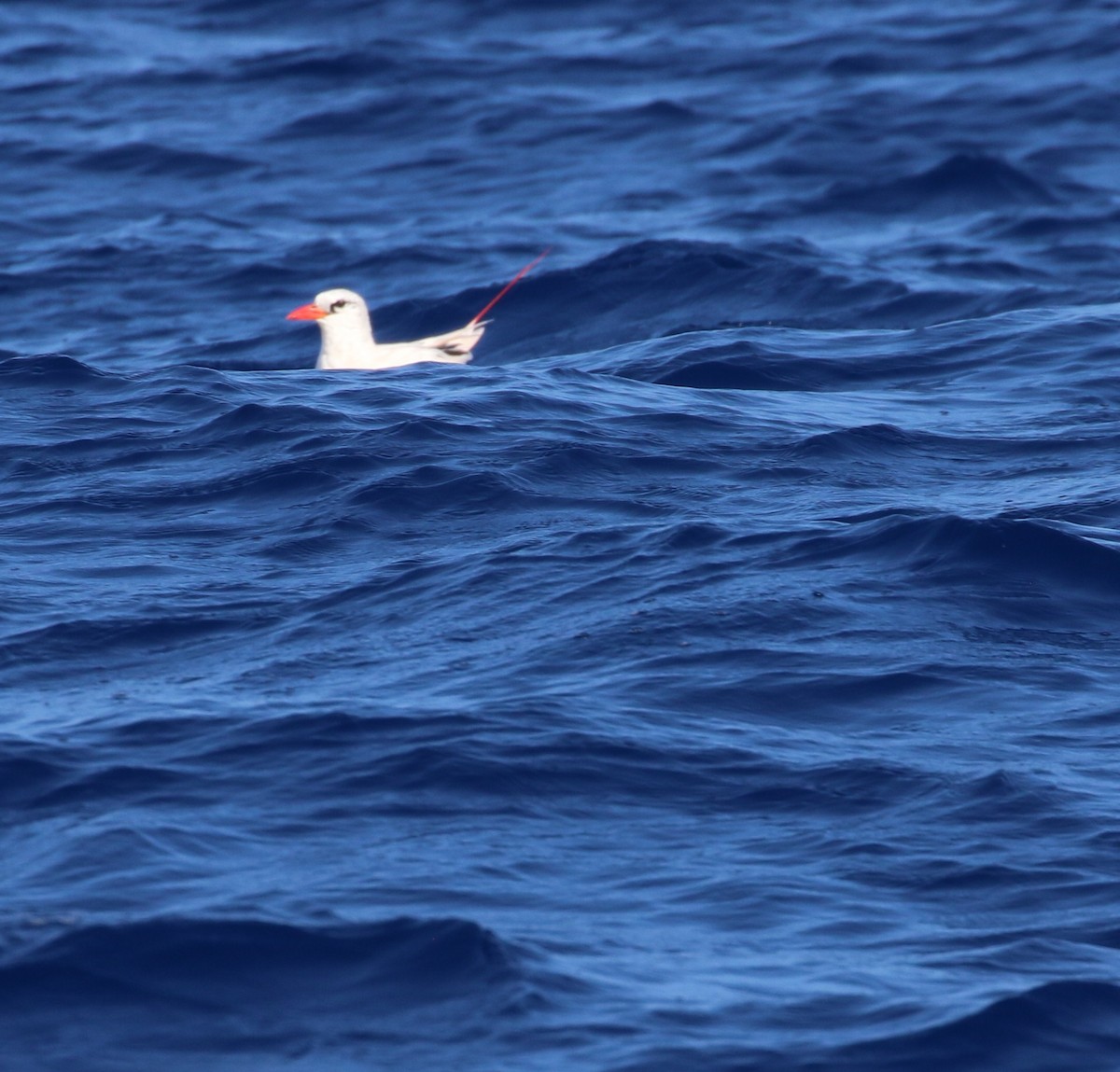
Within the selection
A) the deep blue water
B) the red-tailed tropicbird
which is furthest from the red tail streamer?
the red-tailed tropicbird

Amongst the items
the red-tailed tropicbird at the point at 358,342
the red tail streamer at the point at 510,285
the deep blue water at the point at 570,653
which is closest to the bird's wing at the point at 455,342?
the red-tailed tropicbird at the point at 358,342

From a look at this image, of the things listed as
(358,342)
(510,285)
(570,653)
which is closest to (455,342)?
(358,342)

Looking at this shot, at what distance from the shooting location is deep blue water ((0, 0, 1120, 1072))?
5348 millimetres

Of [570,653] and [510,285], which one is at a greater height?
[510,285]

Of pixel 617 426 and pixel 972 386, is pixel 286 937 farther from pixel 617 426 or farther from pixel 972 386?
pixel 972 386

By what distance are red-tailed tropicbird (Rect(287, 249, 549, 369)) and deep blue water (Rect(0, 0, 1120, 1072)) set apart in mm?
422

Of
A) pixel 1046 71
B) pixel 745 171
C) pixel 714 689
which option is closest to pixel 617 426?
pixel 714 689

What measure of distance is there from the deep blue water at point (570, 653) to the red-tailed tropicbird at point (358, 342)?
422 mm

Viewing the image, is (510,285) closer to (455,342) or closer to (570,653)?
(455,342)

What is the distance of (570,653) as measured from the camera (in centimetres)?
751

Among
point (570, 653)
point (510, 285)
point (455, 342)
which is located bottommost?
point (570, 653)

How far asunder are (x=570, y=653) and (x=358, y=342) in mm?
6049

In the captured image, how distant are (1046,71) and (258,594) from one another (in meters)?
16.0

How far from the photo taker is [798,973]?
548cm
